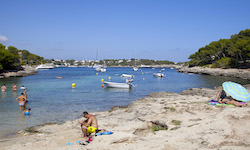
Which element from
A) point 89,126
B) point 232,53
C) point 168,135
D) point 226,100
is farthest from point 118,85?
point 232,53

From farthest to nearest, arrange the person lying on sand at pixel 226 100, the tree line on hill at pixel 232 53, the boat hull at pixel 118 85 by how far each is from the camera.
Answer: the tree line on hill at pixel 232 53 < the boat hull at pixel 118 85 < the person lying on sand at pixel 226 100

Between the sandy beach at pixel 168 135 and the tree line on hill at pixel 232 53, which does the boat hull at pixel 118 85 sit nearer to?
the sandy beach at pixel 168 135

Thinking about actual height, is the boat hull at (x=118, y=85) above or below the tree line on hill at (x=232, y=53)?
below

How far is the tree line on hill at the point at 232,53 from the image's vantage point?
62938 mm

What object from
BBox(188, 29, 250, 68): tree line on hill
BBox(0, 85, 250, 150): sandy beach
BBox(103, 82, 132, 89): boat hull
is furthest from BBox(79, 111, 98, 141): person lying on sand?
BBox(188, 29, 250, 68): tree line on hill

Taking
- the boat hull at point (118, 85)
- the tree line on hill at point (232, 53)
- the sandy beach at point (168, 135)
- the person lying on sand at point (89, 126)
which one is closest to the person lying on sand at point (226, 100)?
the sandy beach at point (168, 135)

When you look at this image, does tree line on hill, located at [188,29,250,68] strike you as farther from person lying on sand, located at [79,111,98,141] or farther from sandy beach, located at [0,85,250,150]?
person lying on sand, located at [79,111,98,141]

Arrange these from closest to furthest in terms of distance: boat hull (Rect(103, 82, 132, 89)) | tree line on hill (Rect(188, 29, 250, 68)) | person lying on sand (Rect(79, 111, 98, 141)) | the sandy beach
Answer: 1. the sandy beach
2. person lying on sand (Rect(79, 111, 98, 141))
3. boat hull (Rect(103, 82, 132, 89))
4. tree line on hill (Rect(188, 29, 250, 68))

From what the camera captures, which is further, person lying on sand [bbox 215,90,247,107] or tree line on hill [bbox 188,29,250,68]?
tree line on hill [bbox 188,29,250,68]

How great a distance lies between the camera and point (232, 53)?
66.6 m

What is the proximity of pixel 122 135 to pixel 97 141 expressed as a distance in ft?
3.68

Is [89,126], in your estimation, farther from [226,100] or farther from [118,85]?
[118,85]

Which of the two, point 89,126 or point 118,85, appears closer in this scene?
point 89,126

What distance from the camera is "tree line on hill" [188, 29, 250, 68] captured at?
62938 millimetres
